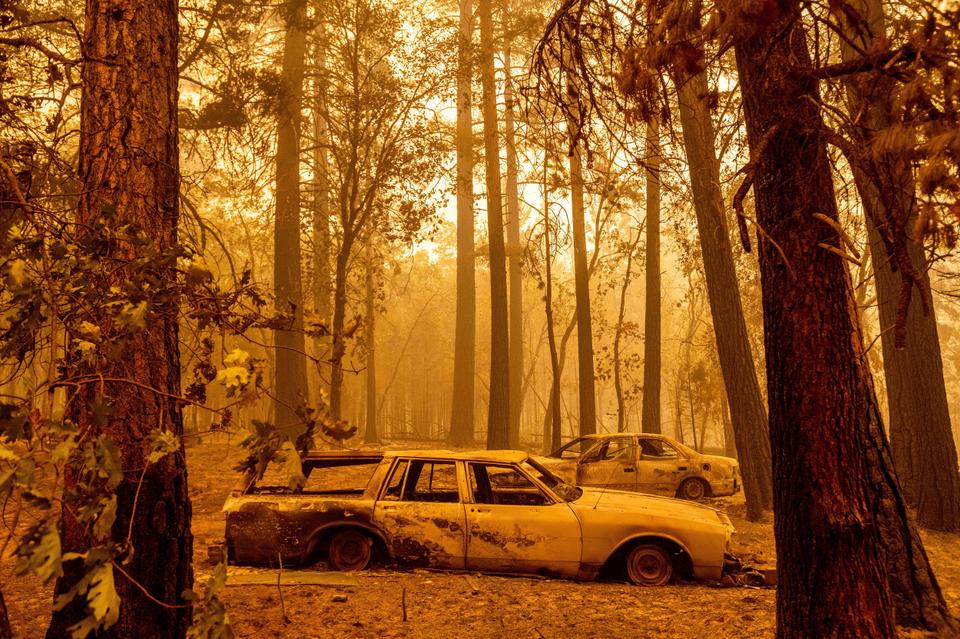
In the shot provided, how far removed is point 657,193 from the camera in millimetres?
17062

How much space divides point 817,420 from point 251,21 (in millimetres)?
13704

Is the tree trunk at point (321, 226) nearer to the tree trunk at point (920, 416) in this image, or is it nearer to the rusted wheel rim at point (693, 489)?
the rusted wheel rim at point (693, 489)

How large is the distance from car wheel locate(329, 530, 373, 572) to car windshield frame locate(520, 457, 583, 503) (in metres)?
1.86

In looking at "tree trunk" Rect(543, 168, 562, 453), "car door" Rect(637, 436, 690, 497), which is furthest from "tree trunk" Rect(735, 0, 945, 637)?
"tree trunk" Rect(543, 168, 562, 453)

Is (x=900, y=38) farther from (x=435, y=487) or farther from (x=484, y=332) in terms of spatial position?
(x=484, y=332)

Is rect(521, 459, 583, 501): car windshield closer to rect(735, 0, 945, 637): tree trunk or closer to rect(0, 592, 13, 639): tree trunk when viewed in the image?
rect(735, 0, 945, 637): tree trunk

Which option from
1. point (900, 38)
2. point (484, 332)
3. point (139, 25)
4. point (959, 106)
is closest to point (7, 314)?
point (139, 25)

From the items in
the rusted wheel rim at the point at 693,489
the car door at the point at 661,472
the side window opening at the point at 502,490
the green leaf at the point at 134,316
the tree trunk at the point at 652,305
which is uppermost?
the tree trunk at the point at 652,305

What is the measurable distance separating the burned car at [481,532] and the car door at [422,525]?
1 centimetres

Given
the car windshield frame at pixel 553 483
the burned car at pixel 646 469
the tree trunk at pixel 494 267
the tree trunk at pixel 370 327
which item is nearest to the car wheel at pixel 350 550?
the car windshield frame at pixel 553 483

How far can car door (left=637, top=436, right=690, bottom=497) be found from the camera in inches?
493

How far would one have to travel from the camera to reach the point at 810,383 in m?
4.27

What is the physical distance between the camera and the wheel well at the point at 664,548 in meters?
7.29

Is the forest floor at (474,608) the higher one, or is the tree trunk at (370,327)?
the tree trunk at (370,327)
